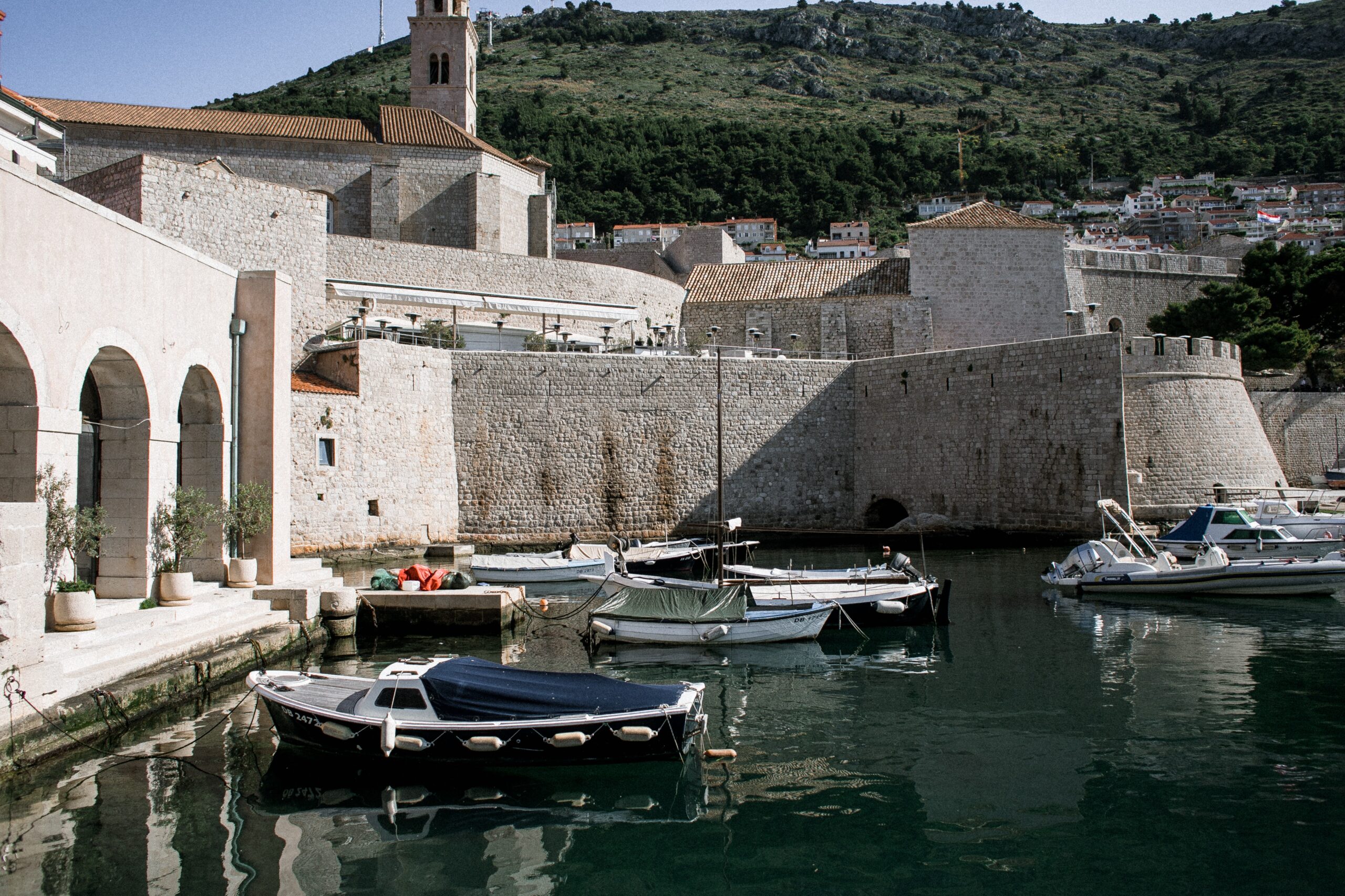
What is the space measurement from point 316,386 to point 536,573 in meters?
6.07

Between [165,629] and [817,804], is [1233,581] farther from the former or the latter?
[165,629]

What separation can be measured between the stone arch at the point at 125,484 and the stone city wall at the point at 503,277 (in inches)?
531

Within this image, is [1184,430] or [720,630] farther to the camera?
[1184,430]

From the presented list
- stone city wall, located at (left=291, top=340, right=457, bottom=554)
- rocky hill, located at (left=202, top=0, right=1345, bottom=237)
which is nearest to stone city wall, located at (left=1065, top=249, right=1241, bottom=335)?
stone city wall, located at (left=291, top=340, right=457, bottom=554)

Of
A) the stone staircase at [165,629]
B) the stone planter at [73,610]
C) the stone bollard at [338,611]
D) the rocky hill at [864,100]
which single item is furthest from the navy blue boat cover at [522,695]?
the rocky hill at [864,100]

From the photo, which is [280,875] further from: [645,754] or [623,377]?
[623,377]

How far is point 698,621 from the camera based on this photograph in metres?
13.5

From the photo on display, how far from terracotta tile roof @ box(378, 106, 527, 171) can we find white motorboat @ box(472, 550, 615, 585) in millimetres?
17644

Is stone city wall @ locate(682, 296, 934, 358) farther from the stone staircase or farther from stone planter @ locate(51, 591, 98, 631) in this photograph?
stone planter @ locate(51, 591, 98, 631)

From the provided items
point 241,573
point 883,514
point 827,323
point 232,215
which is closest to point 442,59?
point 827,323

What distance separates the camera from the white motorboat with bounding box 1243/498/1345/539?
19141mm

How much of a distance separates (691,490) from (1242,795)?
18131 millimetres

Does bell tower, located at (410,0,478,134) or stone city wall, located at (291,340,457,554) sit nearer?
stone city wall, located at (291,340,457,554)

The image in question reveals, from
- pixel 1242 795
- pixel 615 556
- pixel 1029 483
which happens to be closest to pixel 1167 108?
pixel 1029 483
